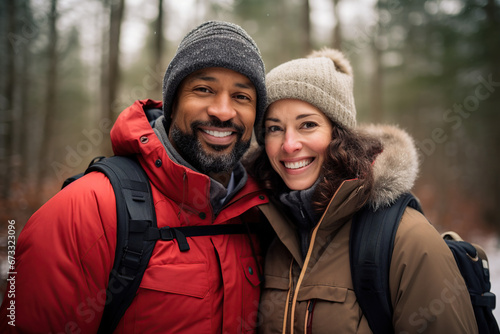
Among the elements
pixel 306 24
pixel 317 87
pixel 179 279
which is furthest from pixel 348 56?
pixel 179 279

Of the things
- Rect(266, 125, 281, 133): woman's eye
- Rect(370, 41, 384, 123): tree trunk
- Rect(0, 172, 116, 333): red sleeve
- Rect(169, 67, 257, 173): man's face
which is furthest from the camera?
Rect(370, 41, 384, 123): tree trunk

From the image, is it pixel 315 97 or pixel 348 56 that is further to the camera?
pixel 348 56

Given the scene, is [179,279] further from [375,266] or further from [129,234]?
[375,266]

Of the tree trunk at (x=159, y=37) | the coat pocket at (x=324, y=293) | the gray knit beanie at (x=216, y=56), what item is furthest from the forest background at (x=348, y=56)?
the coat pocket at (x=324, y=293)

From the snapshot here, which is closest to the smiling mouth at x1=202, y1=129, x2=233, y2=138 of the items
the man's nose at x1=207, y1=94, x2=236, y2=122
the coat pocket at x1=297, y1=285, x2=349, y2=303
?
the man's nose at x1=207, y1=94, x2=236, y2=122

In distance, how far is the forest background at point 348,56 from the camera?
7.86m

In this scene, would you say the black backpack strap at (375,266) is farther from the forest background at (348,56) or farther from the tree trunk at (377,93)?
the tree trunk at (377,93)

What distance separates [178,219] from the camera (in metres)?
2.24

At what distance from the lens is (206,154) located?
2559 millimetres

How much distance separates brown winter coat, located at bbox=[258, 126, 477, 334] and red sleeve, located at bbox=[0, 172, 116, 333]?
120 centimetres

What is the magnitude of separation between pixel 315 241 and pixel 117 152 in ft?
5.35

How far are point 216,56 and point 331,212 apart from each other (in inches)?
57.3

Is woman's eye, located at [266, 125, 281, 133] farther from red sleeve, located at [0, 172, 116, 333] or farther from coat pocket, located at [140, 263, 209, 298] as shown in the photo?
red sleeve, located at [0, 172, 116, 333]

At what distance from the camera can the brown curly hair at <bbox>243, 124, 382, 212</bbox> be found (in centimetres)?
240
